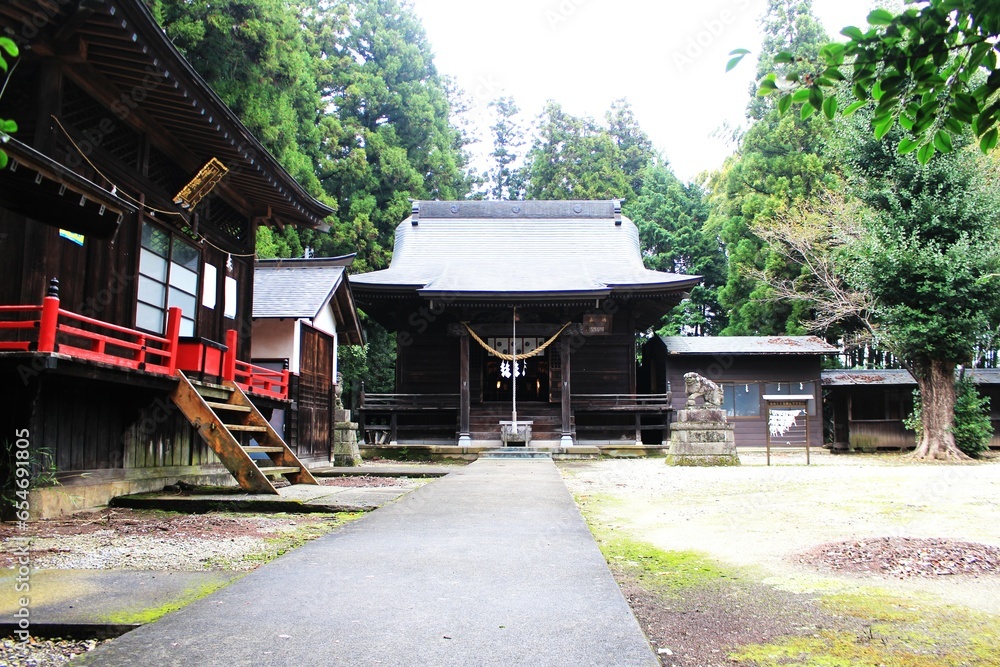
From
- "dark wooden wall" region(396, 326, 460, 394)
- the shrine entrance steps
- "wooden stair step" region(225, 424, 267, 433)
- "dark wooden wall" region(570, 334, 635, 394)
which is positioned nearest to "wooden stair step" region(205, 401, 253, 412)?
"wooden stair step" region(225, 424, 267, 433)

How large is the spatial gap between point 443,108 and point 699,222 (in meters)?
13.4

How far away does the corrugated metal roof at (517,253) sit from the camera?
57.2 feet

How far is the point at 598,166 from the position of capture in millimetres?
39719

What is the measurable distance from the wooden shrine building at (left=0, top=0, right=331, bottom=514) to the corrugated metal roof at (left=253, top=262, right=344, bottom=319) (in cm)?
288

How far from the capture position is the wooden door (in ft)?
43.0

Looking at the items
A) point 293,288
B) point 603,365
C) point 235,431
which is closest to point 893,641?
point 235,431

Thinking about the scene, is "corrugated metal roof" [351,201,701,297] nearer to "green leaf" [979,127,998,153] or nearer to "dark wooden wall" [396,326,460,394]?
"dark wooden wall" [396,326,460,394]

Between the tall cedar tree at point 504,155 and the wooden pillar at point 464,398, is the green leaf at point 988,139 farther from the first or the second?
the tall cedar tree at point 504,155

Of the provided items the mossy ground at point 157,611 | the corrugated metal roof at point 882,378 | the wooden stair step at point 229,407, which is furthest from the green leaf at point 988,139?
the corrugated metal roof at point 882,378

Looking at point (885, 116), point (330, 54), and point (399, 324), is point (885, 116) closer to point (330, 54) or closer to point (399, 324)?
point (399, 324)

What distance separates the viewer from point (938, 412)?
16.2 meters

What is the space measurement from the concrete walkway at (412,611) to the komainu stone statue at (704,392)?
31.9 ft

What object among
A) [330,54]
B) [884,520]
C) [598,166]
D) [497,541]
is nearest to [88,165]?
[497,541]

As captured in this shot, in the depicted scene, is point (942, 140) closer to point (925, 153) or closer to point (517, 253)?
point (925, 153)
